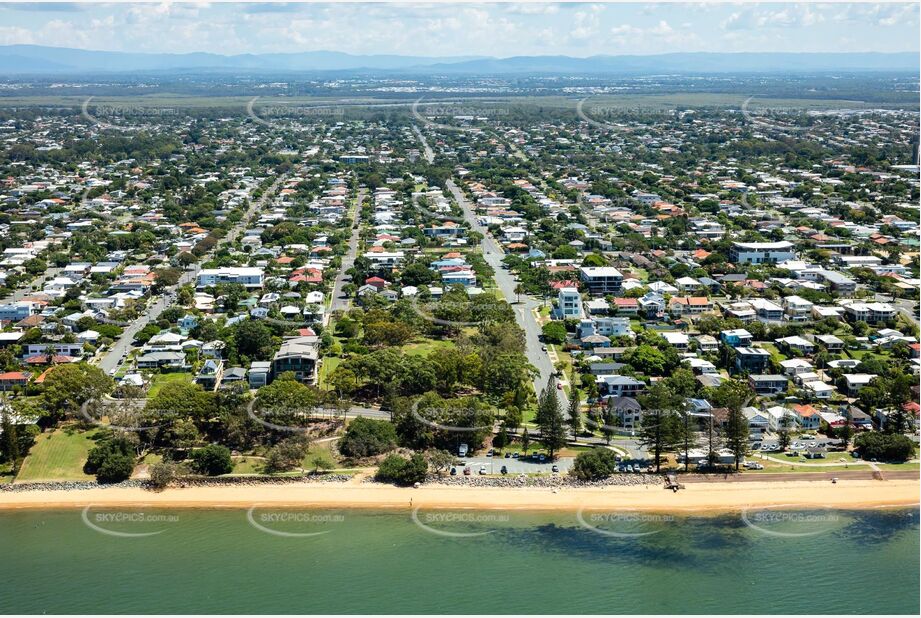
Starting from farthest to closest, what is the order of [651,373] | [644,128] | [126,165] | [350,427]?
[644,128] → [126,165] → [651,373] → [350,427]

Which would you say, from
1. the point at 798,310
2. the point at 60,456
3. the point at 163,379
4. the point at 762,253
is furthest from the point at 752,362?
the point at 60,456

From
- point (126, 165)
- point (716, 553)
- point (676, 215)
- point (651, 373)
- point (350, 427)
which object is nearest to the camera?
point (716, 553)

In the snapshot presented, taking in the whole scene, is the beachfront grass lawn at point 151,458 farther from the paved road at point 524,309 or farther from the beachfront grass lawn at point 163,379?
the paved road at point 524,309

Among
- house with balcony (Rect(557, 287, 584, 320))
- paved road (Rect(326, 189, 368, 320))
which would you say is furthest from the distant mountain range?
house with balcony (Rect(557, 287, 584, 320))

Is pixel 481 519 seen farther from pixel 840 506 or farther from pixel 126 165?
pixel 126 165

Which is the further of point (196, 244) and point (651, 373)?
point (196, 244)

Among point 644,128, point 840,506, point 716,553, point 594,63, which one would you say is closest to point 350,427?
point 716,553

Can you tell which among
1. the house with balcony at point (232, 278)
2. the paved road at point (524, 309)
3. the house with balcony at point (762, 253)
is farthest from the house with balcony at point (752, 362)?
the house with balcony at point (232, 278)
